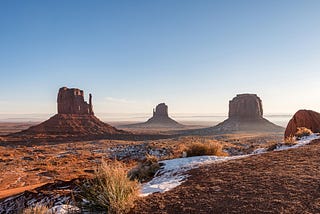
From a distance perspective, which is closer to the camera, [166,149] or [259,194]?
[259,194]

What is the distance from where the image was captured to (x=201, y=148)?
11.7 m

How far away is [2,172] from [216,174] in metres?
22.3

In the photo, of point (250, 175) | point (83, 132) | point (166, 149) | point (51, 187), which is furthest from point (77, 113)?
point (250, 175)

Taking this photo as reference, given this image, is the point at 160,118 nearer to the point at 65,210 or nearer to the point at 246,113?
the point at 246,113

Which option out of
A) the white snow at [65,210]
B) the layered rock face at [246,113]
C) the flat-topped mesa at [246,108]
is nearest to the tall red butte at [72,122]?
the layered rock face at [246,113]

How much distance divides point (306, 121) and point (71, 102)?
78847mm

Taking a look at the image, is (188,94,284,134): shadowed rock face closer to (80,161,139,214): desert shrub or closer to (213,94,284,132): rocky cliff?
(213,94,284,132): rocky cliff

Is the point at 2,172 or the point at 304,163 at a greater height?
the point at 304,163

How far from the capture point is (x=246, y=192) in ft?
16.7

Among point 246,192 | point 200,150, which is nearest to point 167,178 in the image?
point 246,192

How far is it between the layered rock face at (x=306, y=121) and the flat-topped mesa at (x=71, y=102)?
76707 millimetres

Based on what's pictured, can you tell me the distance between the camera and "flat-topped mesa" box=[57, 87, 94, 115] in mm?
89250

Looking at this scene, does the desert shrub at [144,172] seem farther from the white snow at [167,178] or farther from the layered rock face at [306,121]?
the layered rock face at [306,121]

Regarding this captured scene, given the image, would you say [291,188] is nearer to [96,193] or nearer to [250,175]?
[250,175]
